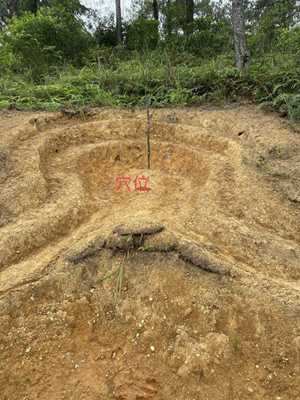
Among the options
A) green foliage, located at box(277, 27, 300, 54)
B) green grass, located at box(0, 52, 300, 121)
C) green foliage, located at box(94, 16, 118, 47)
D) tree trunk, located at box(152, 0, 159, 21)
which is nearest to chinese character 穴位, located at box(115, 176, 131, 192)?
green grass, located at box(0, 52, 300, 121)

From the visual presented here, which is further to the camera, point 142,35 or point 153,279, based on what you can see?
point 142,35

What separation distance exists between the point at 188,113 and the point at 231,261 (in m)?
3.56

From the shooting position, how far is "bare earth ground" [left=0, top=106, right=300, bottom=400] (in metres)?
2.58

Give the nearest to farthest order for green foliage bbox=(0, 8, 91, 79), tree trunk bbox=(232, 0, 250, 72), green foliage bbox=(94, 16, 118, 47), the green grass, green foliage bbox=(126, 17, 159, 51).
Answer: the green grass < tree trunk bbox=(232, 0, 250, 72) < green foliage bbox=(0, 8, 91, 79) < green foliage bbox=(126, 17, 159, 51) < green foliage bbox=(94, 16, 118, 47)

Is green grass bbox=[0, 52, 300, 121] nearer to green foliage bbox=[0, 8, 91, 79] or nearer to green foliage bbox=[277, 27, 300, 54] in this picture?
green foliage bbox=[277, 27, 300, 54]

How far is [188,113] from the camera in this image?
6207 millimetres

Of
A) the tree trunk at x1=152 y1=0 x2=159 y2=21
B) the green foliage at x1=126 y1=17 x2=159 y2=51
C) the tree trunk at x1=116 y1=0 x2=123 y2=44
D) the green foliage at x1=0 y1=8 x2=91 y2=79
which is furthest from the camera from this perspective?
the tree trunk at x1=152 y1=0 x2=159 y2=21

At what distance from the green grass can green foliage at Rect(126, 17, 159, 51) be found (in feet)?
17.8

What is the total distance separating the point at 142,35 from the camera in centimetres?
1293

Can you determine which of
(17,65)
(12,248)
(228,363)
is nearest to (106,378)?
(228,363)

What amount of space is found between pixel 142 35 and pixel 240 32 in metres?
6.66

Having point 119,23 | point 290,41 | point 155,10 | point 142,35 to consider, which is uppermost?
point 155,10

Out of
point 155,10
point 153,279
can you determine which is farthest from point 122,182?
point 155,10

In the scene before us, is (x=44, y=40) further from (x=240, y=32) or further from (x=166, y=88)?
(x=240, y=32)
